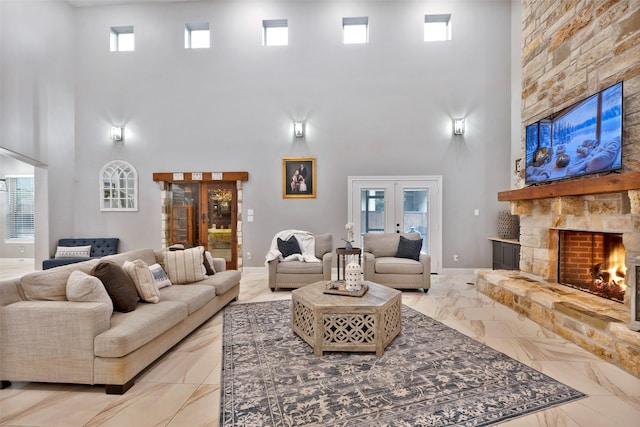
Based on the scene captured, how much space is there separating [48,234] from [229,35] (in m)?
5.11

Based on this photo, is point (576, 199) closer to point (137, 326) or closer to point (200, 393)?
point (200, 393)

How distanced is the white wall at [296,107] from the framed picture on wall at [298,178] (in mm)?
146

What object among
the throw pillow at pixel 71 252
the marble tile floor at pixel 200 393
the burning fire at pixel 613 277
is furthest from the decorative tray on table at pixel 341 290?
the throw pillow at pixel 71 252

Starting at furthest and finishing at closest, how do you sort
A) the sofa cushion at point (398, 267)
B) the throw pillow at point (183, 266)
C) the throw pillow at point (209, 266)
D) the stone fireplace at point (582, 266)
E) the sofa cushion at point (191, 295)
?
1. the sofa cushion at point (398, 267)
2. the throw pillow at point (209, 266)
3. the throw pillow at point (183, 266)
4. the sofa cushion at point (191, 295)
5. the stone fireplace at point (582, 266)

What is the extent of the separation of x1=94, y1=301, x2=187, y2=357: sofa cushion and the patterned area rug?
0.56 metres

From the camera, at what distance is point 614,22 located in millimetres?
3119

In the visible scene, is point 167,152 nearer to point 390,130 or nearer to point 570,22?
point 390,130

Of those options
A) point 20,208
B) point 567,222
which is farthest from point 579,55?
point 20,208

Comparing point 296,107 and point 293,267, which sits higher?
point 296,107

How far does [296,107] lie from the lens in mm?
6453

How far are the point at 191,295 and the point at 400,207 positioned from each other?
4.27 m

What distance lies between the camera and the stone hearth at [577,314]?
2519 mm

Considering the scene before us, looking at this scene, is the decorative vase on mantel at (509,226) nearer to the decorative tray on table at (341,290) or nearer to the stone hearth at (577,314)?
the stone hearth at (577,314)

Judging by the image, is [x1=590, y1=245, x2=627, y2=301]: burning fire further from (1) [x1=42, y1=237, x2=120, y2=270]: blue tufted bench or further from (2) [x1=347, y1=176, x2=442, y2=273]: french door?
(1) [x1=42, y1=237, x2=120, y2=270]: blue tufted bench
